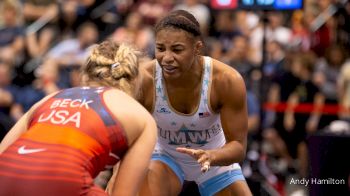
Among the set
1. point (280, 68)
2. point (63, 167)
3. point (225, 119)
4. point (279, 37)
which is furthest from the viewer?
point (279, 37)

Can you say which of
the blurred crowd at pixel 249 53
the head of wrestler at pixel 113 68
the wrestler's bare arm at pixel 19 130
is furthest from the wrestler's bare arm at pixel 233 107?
the blurred crowd at pixel 249 53

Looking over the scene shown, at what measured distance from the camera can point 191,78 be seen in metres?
4.98

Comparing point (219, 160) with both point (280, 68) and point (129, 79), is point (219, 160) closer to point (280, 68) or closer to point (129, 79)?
point (129, 79)

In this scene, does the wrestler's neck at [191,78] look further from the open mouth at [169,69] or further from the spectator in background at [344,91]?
the spectator in background at [344,91]

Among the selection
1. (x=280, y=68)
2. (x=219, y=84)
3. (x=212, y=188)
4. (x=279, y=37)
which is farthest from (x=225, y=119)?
(x=279, y=37)

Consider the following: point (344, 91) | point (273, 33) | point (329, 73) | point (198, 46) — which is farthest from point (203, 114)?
point (273, 33)

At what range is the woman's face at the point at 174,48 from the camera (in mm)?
4625

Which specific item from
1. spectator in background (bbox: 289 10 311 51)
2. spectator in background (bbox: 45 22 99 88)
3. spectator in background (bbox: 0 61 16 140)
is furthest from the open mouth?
spectator in background (bbox: 289 10 311 51)

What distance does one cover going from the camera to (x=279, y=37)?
11.4 m

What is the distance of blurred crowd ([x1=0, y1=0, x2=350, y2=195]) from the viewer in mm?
9250

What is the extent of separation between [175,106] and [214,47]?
5734mm

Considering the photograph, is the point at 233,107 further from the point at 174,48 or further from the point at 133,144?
the point at 133,144

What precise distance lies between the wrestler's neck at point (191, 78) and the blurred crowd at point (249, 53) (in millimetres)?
3052

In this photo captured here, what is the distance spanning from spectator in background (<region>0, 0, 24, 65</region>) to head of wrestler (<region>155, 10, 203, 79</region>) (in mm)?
5793
